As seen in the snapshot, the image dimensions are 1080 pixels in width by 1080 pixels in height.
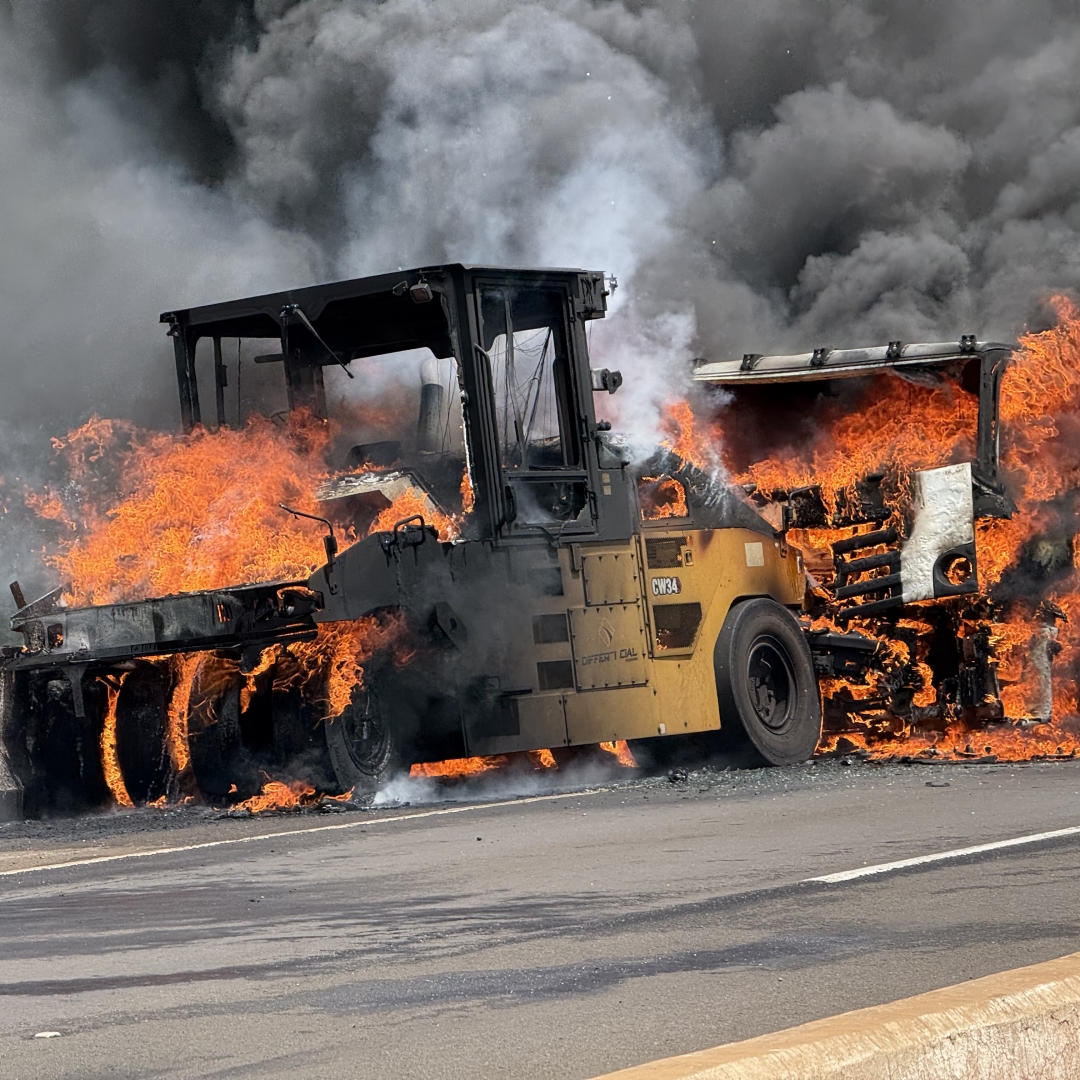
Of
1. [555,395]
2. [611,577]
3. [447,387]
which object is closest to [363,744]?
[611,577]

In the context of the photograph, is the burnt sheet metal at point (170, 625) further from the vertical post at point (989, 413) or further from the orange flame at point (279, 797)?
the vertical post at point (989, 413)

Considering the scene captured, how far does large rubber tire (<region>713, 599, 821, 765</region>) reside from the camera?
13.8 metres

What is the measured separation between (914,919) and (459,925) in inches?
61.0

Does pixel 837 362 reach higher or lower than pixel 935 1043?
higher

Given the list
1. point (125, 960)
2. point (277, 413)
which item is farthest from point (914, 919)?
point (277, 413)

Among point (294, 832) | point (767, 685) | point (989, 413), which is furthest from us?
point (989, 413)

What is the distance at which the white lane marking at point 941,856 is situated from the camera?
303 inches

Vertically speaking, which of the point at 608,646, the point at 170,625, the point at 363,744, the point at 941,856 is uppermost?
the point at 170,625

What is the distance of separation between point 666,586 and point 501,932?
6.89 metres

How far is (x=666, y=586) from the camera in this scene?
13.4 m

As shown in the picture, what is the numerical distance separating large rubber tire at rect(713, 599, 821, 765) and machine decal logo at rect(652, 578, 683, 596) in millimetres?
592

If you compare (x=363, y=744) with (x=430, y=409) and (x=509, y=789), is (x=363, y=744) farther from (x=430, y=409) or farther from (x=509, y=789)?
(x=430, y=409)

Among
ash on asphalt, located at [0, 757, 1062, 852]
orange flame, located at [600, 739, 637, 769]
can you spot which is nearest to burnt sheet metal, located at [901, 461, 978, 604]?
ash on asphalt, located at [0, 757, 1062, 852]

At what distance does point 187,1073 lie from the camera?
4637 mm
